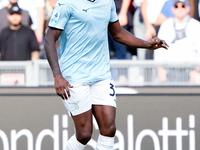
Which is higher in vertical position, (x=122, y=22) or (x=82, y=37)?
(x=122, y=22)

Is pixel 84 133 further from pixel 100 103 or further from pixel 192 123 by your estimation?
pixel 192 123

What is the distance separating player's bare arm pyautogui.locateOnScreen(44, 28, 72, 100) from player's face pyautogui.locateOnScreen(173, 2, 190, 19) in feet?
7.02

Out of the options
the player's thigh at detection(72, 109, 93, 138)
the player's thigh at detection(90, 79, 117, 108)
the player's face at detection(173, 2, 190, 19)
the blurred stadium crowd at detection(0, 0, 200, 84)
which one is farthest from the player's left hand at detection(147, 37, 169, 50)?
the player's face at detection(173, 2, 190, 19)

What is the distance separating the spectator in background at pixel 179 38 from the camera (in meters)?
5.40

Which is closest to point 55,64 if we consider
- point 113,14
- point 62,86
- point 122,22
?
point 62,86

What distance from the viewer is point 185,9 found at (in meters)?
5.43

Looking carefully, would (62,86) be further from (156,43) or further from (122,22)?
(122,22)

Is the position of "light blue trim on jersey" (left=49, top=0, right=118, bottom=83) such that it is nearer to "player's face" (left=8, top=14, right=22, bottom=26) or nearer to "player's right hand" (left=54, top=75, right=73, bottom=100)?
"player's right hand" (left=54, top=75, right=73, bottom=100)

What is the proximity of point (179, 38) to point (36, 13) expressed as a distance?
5.68 ft

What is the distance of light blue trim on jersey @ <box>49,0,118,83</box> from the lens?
3.72 metres

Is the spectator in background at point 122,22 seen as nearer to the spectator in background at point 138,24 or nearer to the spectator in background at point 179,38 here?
the spectator in background at point 138,24

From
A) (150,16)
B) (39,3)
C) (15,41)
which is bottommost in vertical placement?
(15,41)

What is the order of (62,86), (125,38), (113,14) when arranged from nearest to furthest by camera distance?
(62,86)
(113,14)
(125,38)

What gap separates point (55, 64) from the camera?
3674 mm
